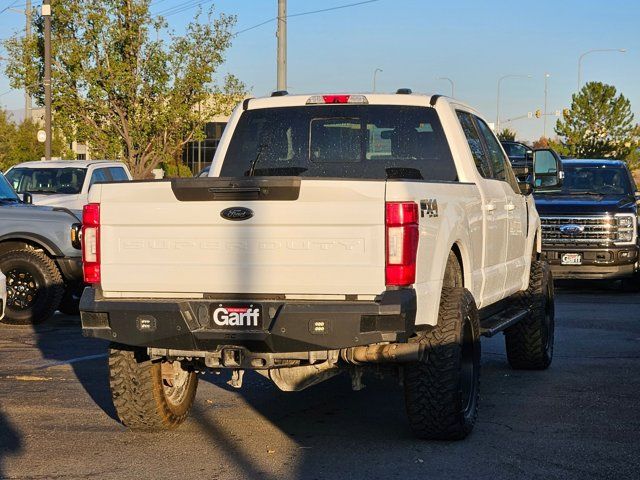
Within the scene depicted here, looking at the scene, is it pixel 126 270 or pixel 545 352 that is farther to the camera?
pixel 545 352

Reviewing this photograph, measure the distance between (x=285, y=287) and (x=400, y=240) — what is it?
68 cm

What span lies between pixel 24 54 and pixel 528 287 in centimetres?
3091

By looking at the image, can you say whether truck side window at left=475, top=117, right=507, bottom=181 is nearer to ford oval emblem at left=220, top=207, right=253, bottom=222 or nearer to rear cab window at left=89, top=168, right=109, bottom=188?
ford oval emblem at left=220, top=207, right=253, bottom=222

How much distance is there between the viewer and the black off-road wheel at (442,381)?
704 cm

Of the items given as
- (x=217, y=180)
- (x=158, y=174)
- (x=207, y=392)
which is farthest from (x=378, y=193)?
(x=158, y=174)

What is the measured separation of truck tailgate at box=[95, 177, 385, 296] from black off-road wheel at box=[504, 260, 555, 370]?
3.99 m

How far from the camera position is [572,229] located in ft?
61.8

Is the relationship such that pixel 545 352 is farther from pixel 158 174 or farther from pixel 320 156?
pixel 158 174

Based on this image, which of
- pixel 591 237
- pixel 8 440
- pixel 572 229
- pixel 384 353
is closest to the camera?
pixel 384 353

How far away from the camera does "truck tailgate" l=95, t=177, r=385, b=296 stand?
655cm

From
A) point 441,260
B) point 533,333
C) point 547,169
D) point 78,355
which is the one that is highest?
point 547,169

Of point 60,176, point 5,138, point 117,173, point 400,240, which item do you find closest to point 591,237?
point 117,173

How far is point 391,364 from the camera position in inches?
278

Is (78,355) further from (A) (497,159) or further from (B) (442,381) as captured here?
(B) (442,381)
